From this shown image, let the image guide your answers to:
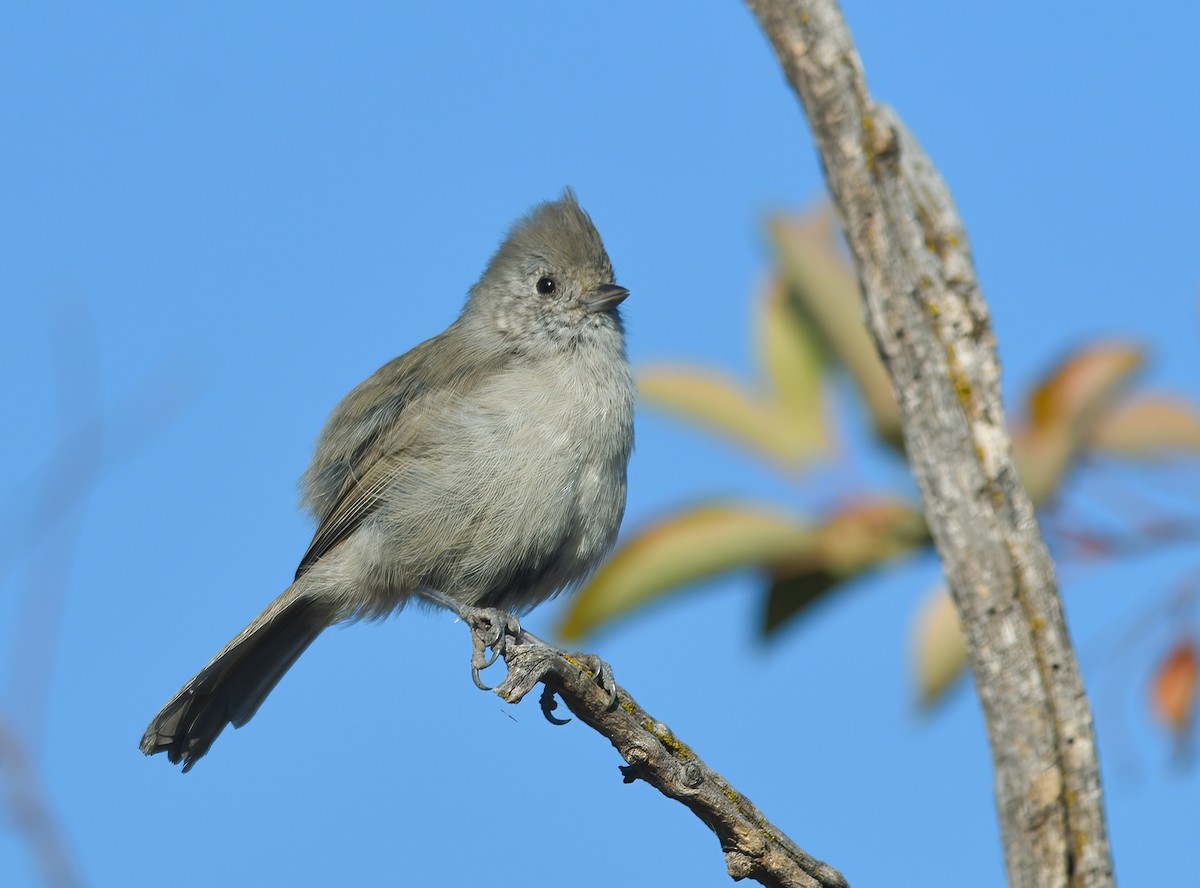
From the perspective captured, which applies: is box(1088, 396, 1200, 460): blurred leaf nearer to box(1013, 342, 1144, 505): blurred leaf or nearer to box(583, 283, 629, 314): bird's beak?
box(1013, 342, 1144, 505): blurred leaf

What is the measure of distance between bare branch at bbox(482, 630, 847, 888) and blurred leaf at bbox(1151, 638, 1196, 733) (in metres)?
0.84

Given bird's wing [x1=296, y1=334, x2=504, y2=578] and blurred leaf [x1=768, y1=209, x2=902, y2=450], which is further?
bird's wing [x1=296, y1=334, x2=504, y2=578]

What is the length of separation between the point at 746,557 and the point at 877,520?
0.94 feet

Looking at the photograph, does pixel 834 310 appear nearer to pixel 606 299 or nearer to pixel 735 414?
pixel 735 414

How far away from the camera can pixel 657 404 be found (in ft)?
9.74

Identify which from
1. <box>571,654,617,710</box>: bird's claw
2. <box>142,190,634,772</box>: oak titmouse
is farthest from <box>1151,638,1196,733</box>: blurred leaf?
<box>142,190,634,772</box>: oak titmouse

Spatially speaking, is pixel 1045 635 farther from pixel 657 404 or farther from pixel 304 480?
pixel 304 480

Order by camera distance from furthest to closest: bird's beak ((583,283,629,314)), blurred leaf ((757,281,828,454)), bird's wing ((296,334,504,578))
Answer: bird's beak ((583,283,629,314)) → bird's wing ((296,334,504,578)) → blurred leaf ((757,281,828,454))

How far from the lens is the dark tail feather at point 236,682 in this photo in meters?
4.41

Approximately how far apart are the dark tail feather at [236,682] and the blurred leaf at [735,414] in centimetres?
232

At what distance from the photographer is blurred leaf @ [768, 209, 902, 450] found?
2.67 meters

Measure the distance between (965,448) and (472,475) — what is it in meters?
2.07

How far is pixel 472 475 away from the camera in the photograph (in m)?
4.31

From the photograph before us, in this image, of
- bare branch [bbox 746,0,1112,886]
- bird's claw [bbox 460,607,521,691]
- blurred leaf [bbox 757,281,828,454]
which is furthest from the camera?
bird's claw [bbox 460,607,521,691]
